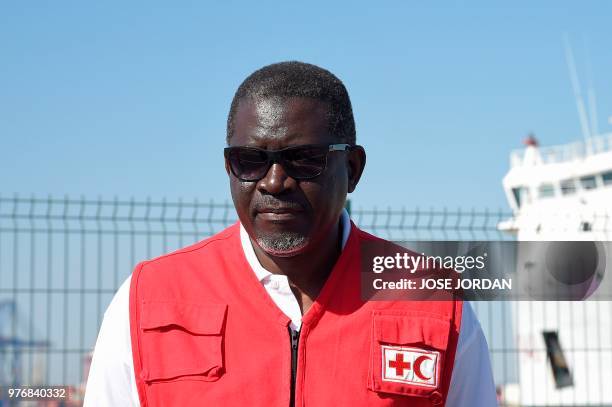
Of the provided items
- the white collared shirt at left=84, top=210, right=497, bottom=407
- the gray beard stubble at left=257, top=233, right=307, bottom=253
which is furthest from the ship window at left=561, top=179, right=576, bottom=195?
the gray beard stubble at left=257, top=233, right=307, bottom=253

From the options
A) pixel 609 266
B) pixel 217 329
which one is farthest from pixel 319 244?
pixel 609 266

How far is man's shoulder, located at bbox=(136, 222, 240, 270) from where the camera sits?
2.54 metres

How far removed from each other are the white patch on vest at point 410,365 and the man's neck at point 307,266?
0.76 feet

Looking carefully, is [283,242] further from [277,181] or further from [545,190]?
[545,190]

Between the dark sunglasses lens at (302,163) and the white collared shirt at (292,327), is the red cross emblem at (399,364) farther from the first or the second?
the dark sunglasses lens at (302,163)

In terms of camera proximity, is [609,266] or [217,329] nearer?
[217,329]

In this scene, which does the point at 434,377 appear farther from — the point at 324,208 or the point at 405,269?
the point at 324,208

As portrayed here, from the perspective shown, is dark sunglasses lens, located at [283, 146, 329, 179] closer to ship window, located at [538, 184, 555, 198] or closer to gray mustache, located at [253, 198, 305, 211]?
gray mustache, located at [253, 198, 305, 211]

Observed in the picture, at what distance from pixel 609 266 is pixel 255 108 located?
1.96 meters

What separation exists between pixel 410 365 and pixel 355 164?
21.1 inches

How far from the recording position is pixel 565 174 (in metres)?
19.3

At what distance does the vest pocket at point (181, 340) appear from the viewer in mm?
2365

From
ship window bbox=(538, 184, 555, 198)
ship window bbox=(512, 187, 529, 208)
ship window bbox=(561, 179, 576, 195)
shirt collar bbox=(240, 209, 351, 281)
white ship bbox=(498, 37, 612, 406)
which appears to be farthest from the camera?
ship window bbox=(512, 187, 529, 208)

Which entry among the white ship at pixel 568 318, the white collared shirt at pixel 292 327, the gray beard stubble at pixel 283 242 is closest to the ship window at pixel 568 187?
the white ship at pixel 568 318
